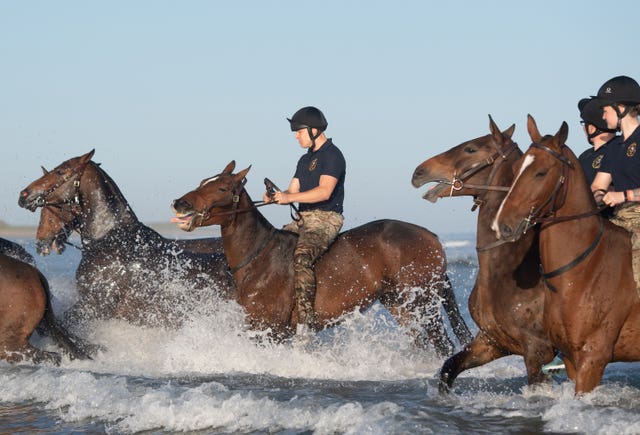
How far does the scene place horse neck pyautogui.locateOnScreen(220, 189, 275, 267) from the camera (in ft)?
32.8

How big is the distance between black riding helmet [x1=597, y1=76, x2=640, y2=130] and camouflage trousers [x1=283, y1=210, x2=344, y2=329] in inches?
140

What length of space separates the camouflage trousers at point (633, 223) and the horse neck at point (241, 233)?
3.93 m

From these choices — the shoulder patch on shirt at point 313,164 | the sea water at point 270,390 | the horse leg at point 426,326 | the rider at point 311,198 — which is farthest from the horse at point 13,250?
the horse leg at point 426,326

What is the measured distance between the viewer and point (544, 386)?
24.5ft

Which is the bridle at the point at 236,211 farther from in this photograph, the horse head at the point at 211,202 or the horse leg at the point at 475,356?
the horse leg at the point at 475,356

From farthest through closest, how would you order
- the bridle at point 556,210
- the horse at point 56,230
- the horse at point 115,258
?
the horse at point 56,230, the horse at point 115,258, the bridle at point 556,210

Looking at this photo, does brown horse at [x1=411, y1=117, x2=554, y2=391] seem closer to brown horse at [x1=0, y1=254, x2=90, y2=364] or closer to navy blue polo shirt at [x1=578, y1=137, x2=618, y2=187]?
navy blue polo shirt at [x1=578, y1=137, x2=618, y2=187]

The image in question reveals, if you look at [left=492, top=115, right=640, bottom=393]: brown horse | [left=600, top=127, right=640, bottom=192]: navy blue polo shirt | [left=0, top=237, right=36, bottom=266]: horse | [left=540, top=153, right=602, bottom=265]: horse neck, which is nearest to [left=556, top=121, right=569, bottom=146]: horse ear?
[left=492, top=115, right=640, bottom=393]: brown horse

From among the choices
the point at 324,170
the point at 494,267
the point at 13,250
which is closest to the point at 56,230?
the point at 13,250

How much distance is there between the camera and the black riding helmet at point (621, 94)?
24.7 ft

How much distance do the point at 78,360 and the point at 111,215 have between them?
183 centimetres

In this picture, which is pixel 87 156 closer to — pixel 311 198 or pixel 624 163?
pixel 311 198

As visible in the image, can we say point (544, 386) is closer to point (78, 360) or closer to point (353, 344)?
point (353, 344)

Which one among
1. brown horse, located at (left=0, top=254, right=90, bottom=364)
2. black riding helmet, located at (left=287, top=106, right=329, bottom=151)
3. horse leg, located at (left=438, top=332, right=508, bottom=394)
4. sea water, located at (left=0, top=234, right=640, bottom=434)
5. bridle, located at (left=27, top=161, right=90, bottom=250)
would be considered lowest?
sea water, located at (left=0, top=234, right=640, bottom=434)
